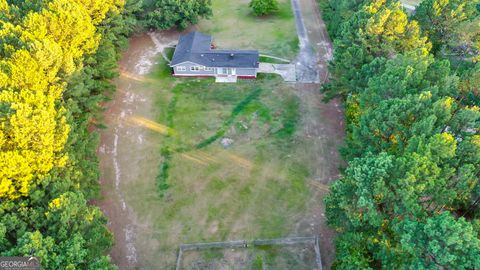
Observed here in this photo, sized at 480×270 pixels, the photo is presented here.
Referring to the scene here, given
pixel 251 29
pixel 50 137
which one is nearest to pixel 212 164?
pixel 50 137

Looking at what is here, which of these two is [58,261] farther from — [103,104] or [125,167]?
[103,104]

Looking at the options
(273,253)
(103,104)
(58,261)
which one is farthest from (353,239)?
(103,104)

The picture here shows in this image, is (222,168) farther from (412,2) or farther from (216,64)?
(412,2)

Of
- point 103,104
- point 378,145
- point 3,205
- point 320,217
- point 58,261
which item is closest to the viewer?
point 58,261

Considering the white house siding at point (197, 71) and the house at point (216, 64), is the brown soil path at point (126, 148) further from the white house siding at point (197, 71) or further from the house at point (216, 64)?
the house at point (216, 64)

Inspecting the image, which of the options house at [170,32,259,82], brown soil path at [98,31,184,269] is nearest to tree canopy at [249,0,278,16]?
house at [170,32,259,82]

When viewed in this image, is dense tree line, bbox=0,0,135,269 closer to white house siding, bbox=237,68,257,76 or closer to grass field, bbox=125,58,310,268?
grass field, bbox=125,58,310,268
